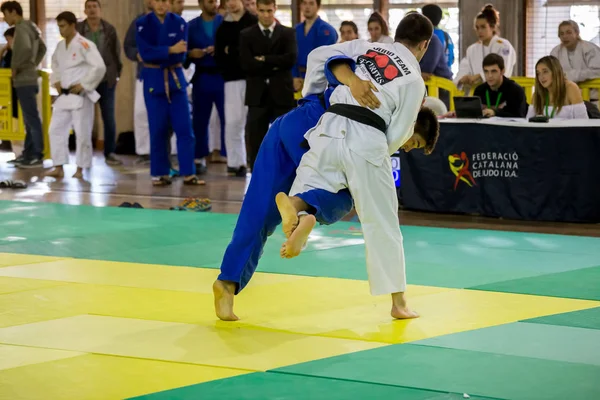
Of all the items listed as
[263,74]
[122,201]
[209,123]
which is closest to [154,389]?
[122,201]

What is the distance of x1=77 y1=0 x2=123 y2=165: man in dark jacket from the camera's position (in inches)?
489

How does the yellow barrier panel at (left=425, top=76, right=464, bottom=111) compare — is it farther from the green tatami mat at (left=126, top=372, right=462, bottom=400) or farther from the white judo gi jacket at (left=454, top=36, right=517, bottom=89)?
the green tatami mat at (left=126, top=372, right=462, bottom=400)

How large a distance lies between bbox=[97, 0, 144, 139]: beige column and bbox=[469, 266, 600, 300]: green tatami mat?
9.75 m

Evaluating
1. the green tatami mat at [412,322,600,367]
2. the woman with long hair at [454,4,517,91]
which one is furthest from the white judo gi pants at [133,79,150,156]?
the green tatami mat at [412,322,600,367]

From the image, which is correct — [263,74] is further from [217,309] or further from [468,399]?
[468,399]

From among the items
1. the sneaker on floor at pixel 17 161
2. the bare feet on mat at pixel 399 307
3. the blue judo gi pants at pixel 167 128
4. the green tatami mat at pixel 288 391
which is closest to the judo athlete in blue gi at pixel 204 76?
the blue judo gi pants at pixel 167 128

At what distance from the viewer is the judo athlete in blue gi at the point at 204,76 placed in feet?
36.3

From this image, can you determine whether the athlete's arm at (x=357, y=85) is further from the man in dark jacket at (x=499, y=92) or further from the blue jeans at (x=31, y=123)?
the blue jeans at (x=31, y=123)

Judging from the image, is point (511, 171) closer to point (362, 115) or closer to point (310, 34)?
point (310, 34)

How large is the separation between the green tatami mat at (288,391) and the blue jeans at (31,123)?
8.77 metres

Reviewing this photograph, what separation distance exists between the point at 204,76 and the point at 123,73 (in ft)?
12.0

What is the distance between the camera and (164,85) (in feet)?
32.5

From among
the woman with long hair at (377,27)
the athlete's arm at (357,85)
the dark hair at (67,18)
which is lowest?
the athlete's arm at (357,85)

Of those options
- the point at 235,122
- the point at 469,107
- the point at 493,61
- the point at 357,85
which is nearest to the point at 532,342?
the point at 357,85
